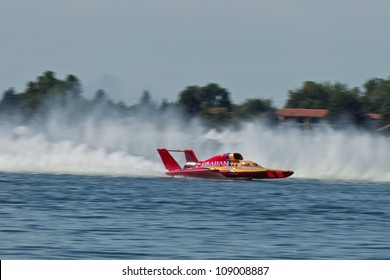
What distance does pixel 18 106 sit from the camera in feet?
247

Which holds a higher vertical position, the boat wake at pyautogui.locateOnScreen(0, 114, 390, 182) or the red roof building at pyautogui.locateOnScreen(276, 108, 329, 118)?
the red roof building at pyautogui.locateOnScreen(276, 108, 329, 118)

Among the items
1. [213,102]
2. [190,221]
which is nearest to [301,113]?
[213,102]

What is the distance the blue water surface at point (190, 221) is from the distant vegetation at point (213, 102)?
20059 millimetres

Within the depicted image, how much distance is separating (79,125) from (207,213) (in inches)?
845

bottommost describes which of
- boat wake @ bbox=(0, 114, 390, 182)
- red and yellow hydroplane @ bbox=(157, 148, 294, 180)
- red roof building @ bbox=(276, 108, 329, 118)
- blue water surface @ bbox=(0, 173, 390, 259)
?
blue water surface @ bbox=(0, 173, 390, 259)

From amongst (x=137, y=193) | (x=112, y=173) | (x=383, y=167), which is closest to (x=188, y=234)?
(x=137, y=193)

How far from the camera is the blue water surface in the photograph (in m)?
11.8

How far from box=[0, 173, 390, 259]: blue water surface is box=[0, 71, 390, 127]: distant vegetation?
65.8 feet

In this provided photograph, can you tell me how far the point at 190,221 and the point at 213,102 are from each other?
254 ft

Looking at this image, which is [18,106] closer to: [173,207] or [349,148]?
[349,148]

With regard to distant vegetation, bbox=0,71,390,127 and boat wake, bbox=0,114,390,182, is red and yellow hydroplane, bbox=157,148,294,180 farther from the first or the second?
distant vegetation, bbox=0,71,390,127

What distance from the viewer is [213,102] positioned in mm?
91750

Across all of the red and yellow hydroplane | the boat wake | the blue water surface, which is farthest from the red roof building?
the blue water surface

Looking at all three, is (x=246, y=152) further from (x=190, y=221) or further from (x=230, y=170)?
(x=190, y=221)
